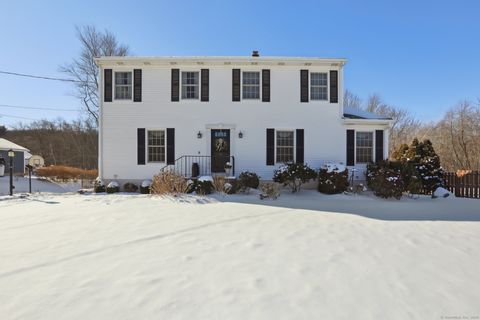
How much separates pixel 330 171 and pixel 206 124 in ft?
18.4

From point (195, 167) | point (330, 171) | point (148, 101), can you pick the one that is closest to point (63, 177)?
point (148, 101)

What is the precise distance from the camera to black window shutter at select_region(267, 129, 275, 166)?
12914mm

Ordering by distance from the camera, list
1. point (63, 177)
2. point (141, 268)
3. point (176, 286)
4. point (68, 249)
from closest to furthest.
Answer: point (176, 286)
point (141, 268)
point (68, 249)
point (63, 177)

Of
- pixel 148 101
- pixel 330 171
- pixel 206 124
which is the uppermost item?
pixel 148 101

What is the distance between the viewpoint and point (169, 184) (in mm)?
10508

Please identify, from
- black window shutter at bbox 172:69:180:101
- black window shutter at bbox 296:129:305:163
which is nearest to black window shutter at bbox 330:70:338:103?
black window shutter at bbox 296:129:305:163

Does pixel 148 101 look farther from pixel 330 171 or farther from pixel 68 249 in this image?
pixel 68 249

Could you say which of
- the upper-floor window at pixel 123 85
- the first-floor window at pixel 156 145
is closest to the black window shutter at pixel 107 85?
the upper-floor window at pixel 123 85

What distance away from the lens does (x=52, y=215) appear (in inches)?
285

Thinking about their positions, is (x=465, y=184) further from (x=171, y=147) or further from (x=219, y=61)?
(x=171, y=147)

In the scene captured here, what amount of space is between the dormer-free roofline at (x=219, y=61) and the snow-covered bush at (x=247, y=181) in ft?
16.4

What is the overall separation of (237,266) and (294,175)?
8231 mm

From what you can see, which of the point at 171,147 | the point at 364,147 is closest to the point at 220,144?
the point at 171,147

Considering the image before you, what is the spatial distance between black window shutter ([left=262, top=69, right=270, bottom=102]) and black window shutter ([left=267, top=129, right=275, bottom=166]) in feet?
4.81
